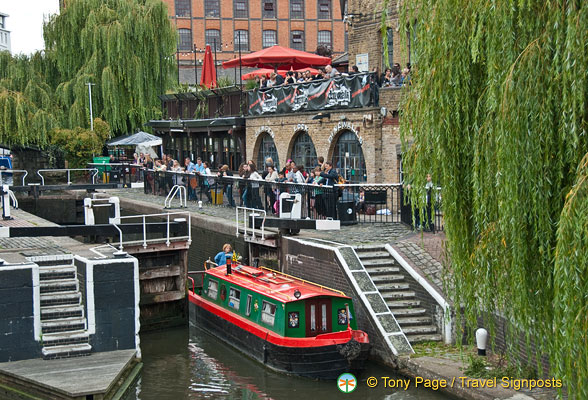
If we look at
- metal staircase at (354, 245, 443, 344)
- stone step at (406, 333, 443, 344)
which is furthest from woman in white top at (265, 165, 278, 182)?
stone step at (406, 333, 443, 344)

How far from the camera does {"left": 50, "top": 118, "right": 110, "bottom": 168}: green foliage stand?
34500 millimetres

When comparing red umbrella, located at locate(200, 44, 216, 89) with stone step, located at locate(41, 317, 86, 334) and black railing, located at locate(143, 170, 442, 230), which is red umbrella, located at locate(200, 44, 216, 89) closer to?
black railing, located at locate(143, 170, 442, 230)

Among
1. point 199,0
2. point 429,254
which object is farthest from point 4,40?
point 429,254

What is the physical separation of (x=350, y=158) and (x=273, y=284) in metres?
9.07

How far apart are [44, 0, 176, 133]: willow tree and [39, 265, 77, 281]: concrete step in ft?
74.1

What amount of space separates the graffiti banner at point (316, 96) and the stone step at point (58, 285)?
11.0 metres

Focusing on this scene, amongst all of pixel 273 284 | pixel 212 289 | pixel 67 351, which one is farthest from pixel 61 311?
pixel 212 289

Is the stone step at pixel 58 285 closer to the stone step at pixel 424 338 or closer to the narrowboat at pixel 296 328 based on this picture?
the narrowboat at pixel 296 328

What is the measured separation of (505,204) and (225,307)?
373 inches

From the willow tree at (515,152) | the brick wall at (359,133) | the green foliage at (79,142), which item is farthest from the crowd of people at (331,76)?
the green foliage at (79,142)

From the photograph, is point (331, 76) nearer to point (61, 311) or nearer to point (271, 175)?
point (271, 175)

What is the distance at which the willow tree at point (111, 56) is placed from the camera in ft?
122

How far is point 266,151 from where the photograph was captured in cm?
2995

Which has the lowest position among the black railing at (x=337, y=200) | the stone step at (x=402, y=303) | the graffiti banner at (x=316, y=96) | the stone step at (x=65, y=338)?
the stone step at (x=65, y=338)
